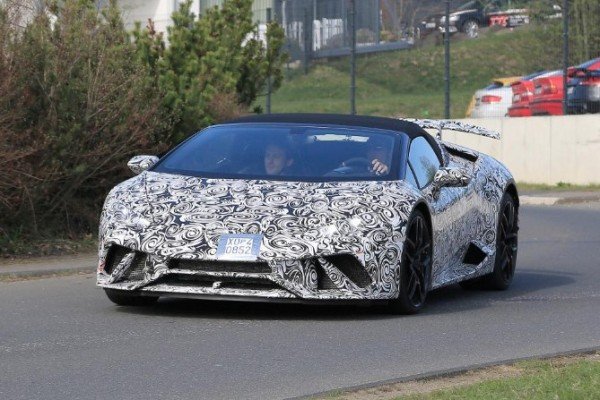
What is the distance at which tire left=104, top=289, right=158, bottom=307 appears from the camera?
381 inches

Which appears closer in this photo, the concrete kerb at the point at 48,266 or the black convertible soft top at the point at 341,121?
the black convertible soft top at the point at 341,121

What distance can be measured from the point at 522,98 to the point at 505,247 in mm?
19753

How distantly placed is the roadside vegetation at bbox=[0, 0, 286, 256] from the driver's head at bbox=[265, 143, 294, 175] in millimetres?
3422

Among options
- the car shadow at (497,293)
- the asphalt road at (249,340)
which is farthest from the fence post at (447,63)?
the asphalt road at (249,340)

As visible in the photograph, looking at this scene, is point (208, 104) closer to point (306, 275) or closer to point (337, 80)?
point (306, 275)

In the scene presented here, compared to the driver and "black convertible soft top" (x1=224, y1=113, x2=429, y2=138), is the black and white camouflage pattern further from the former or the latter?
"black convertible soft top" (x1=224, y1=113, x2=429, y2=138)

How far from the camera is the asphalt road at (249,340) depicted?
725 cm

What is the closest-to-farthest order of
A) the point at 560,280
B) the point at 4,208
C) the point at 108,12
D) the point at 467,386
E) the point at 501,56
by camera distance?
the point at 467,386 → the point at 560,280 → the point at 4,208 → the point at 108,12 → the point at 501,56

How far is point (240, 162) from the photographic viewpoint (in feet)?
33.7

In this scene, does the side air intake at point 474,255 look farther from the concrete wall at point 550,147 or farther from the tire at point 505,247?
the concrete wall at point 550,147

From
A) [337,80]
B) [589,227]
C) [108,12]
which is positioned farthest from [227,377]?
[337,80]

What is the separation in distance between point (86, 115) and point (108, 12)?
2.71m

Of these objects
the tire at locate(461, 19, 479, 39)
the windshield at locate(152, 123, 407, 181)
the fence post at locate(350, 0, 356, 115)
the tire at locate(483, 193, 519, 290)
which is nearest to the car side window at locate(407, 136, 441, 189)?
the windshield at locate(152, 123, 407, 181)

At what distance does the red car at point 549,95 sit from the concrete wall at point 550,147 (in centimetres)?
152
